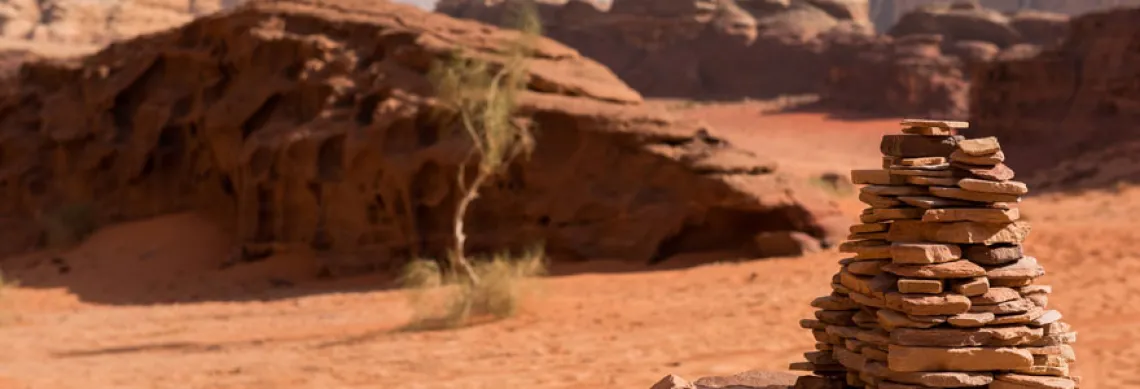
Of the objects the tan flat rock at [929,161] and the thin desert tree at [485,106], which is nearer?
the tan flat rock at [929,161]

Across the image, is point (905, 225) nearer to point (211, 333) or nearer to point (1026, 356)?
point (1026, 356)

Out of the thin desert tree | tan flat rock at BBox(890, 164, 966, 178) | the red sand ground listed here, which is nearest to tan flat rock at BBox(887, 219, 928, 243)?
tan flat rock at BBox(890, 164, 966, 178)

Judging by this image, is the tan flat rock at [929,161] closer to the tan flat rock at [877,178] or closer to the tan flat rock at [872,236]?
the tan flat rock at [877,178]

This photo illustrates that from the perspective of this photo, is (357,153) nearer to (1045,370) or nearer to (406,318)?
(406,318)

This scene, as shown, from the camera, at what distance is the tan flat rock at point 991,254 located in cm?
500

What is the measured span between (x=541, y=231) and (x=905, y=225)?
8472 mm

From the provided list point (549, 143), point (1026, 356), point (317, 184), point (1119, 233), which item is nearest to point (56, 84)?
point (317, 184)

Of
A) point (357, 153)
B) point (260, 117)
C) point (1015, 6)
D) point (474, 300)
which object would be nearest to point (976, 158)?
point (474, 300)

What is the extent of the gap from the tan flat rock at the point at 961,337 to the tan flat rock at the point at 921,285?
0.13m

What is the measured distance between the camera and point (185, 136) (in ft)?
51.6

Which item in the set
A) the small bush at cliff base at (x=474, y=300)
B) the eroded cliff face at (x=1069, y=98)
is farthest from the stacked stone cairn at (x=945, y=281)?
the eroded cliff face at (x=1069, y=98)

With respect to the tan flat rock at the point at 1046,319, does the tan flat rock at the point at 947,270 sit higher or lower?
higher

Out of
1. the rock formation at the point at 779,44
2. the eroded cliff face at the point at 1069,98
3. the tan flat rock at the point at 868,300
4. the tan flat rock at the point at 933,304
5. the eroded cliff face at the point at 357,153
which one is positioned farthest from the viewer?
the rock formation at the point at 779,44

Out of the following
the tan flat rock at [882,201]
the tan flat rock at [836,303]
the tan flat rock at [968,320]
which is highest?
the tan flat rock at [882,201]
